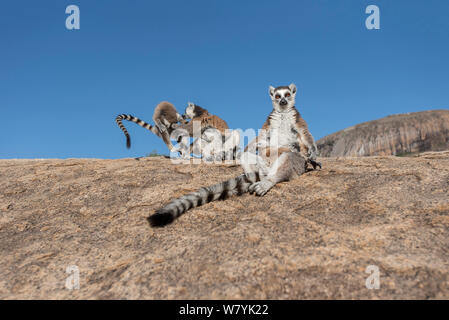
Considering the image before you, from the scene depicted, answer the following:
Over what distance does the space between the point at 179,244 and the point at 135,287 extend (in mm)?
727

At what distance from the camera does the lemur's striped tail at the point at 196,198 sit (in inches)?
144

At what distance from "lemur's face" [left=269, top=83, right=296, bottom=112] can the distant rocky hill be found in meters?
17.8

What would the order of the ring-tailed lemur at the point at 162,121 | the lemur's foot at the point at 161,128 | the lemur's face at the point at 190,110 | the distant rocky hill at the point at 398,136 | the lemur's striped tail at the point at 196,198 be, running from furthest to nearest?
1. the distant rocky hill at the point at 398,136
2. the lemur's foot at the point at 161,128
3. the ring-tailed lemur at the point at 162,121
4. the lemur's face at the point at 190,110
5. the lemur's striped tail at the point at 196,198

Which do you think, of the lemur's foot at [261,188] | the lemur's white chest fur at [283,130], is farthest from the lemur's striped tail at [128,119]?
the lemur's foot at [261,188]

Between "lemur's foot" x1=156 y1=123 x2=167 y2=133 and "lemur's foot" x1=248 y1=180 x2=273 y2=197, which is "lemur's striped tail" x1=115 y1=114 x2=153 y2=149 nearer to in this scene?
"lemur's foot" x1=156 y1=123 x2=167 y2=133

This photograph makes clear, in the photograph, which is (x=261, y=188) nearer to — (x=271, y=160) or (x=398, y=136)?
(x=271, y=160)

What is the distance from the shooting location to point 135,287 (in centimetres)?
262

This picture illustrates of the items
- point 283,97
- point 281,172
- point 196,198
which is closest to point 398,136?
point 283,97

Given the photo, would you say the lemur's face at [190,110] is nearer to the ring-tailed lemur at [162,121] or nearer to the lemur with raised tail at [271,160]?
the ring-tailed lemur at [162,121]

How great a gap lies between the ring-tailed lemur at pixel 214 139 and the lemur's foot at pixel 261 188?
493 cm

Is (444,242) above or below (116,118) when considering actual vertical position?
below

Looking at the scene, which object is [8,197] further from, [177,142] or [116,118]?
[116,118]

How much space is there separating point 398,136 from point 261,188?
2193 centimetres
